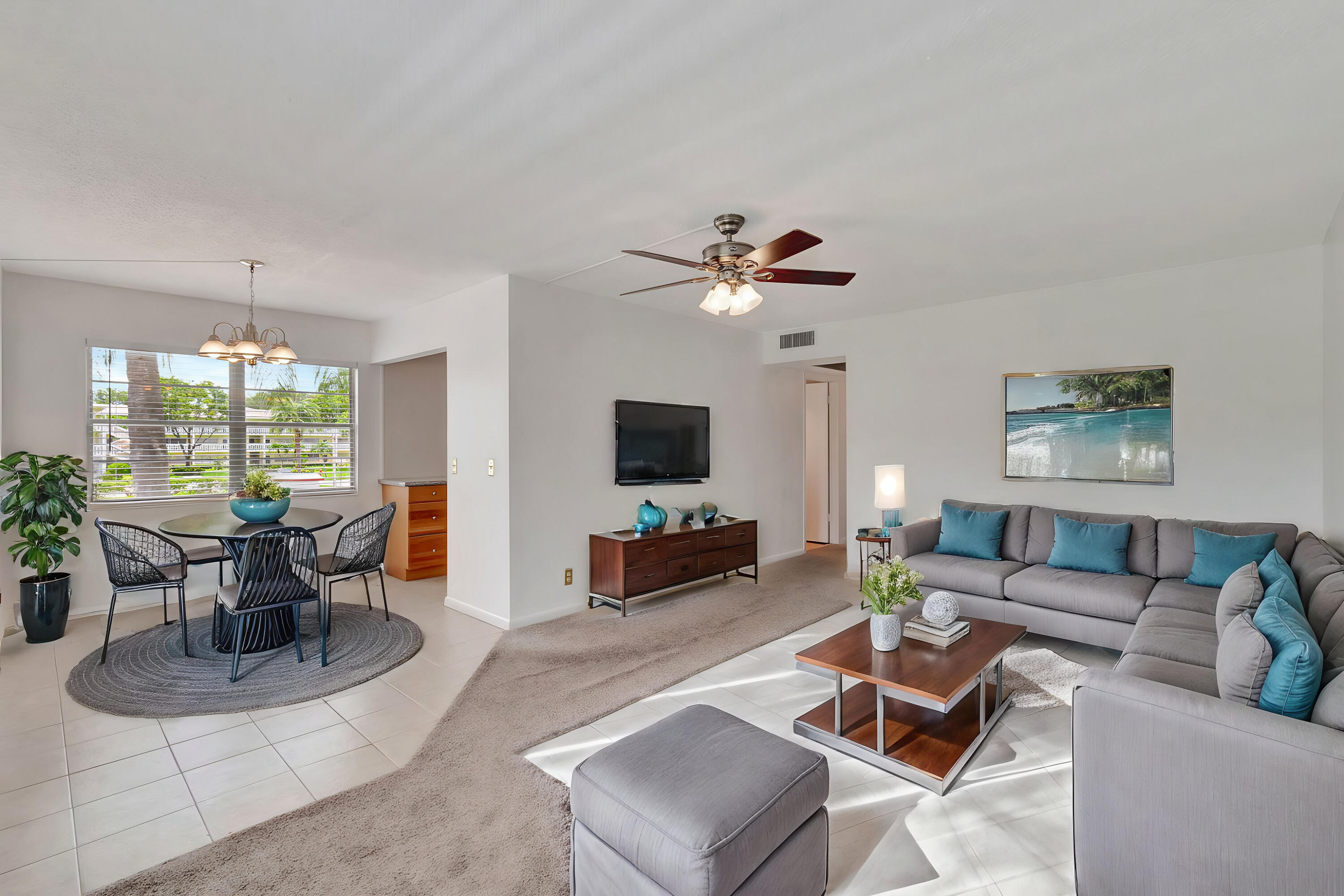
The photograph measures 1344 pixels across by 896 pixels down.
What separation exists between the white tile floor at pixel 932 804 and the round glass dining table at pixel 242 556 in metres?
2.32

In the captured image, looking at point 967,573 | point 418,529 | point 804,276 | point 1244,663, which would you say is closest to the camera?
point 1244,663

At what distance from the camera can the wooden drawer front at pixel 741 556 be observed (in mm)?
5629

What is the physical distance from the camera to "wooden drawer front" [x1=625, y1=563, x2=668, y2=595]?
472 centimetres

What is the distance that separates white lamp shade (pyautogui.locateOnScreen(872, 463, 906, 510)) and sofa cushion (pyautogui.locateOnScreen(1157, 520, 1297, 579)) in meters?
1.78

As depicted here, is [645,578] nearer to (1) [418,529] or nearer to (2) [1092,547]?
(1) [418,529]

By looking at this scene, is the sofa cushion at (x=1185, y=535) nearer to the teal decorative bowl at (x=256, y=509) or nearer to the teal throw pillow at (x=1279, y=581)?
the teal throw pillow at (x=1279, y=581)

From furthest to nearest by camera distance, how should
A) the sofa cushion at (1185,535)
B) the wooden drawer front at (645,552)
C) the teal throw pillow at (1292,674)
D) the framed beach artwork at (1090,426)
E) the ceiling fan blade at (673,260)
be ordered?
the wooden drawer front at (645,552) < the framed beach artwork at (1090,426) < the sofa cushion at (1185,535) < the ceiling fan blade at (673,260) < the teal throw pillow at (1292,674)

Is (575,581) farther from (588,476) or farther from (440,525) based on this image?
(440,525)

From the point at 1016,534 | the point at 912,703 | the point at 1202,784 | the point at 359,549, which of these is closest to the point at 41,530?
the point at 359,549

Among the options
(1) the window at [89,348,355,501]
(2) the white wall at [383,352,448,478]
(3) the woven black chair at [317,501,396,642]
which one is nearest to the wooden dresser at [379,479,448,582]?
(2) the white wall at [383,352,448,478]

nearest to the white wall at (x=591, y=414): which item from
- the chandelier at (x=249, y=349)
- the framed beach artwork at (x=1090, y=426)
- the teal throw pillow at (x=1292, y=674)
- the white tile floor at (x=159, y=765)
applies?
the white tile floor at (x=159, y=765)

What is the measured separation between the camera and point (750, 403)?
6.49 metres

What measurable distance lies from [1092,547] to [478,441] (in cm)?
→ 442

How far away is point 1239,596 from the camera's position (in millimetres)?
2521
